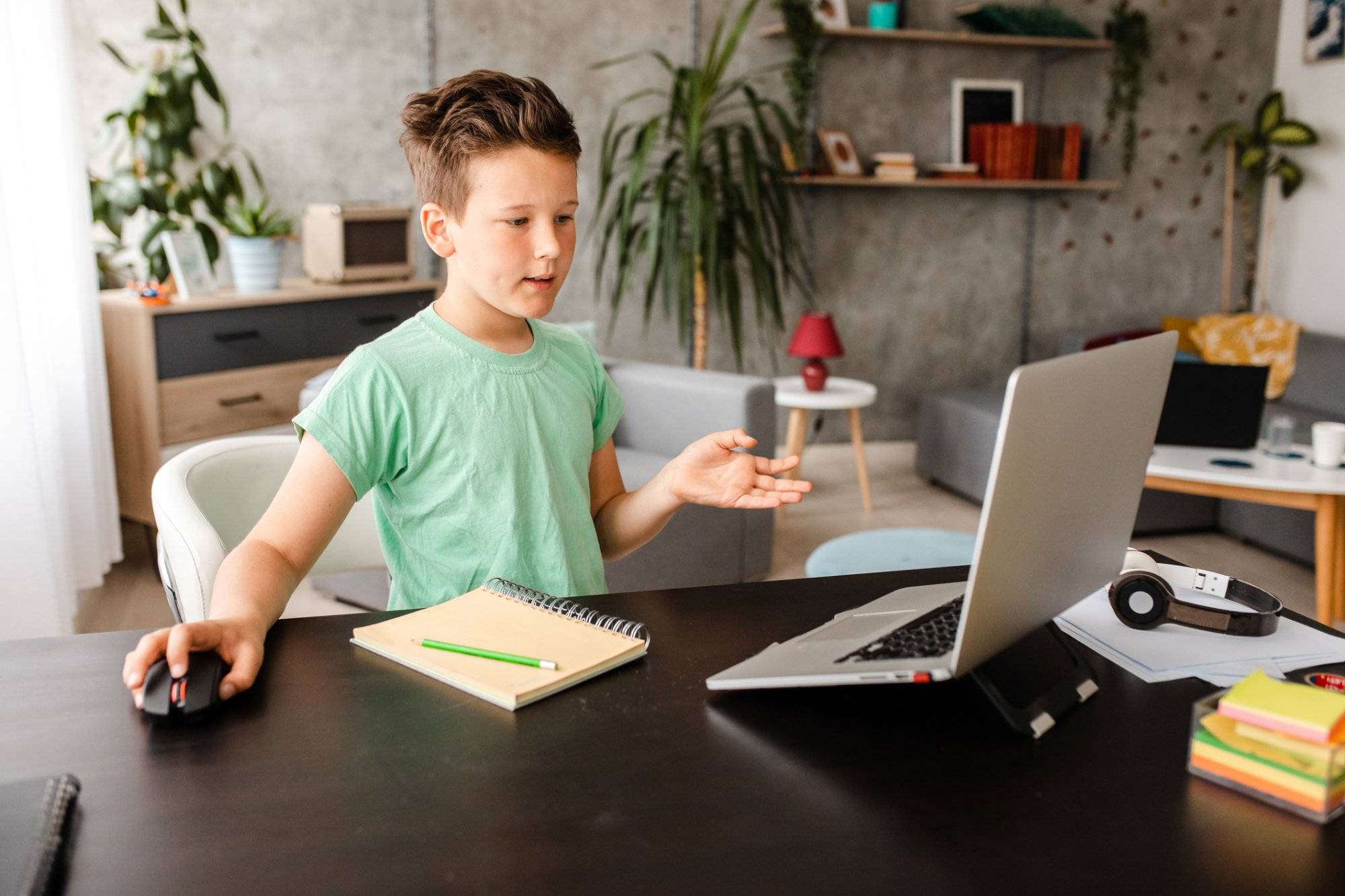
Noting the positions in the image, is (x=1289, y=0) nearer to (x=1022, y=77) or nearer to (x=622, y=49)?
(x=1022, y=77)

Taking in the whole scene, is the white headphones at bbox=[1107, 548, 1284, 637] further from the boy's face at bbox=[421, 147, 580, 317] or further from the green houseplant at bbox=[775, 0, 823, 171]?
the green houseplant at bbox=[775, 0, 823, 171]

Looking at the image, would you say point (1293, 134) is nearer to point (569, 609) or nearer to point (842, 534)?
point (842, 534)

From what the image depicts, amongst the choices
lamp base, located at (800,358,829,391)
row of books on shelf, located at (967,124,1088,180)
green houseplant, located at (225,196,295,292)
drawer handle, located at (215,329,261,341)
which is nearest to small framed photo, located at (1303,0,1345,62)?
row of books on shelf, located at (967,124,1088,180)

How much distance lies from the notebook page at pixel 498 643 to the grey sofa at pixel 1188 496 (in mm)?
3260

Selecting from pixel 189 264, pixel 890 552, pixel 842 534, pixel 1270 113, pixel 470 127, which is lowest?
pixel 842 534

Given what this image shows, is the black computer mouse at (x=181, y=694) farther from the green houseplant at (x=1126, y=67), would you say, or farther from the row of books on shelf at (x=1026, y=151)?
the green houseplant at (x=1126, y=67)

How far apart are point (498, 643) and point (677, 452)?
7.87 feet

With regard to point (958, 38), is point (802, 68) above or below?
below

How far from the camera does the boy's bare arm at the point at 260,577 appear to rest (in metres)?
0.90

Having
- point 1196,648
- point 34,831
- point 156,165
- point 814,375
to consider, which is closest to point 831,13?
point 814,375

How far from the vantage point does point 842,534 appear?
3941mm

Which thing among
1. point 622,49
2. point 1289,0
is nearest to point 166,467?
point 622,49

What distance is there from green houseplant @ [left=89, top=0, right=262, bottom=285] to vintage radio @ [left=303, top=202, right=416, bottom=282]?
29 cm

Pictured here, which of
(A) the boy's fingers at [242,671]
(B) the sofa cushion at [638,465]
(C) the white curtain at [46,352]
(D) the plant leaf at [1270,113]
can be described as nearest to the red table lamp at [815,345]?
(B) the sofa cushion at [638,465]
